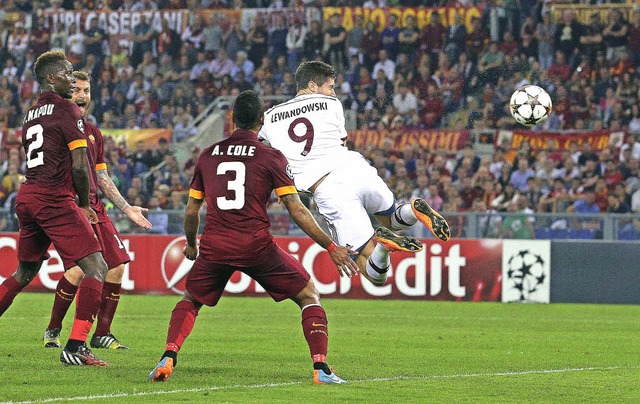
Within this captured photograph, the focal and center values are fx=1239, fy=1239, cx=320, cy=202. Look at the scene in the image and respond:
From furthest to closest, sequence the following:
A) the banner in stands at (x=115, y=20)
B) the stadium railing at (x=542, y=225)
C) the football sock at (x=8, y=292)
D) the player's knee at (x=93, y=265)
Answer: the banner in stands at (x=115, y=20) → the stadium railing at (x=542, y=225) → the football sock at (x=8, y=292) → the player's knee at (x=93, y=265)

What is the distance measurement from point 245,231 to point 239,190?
10.5 inches

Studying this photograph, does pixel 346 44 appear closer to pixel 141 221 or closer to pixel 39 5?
pixel 39 5

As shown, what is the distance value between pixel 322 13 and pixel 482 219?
9.57 meters

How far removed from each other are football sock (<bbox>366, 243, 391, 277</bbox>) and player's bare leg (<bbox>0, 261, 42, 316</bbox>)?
8.40 ft

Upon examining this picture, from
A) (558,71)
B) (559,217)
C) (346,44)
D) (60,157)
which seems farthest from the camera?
(346,44)

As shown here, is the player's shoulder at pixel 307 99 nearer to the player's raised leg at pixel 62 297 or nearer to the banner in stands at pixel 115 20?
the player's raised leg at pixel 62 297

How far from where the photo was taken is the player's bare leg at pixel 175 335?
780 cm

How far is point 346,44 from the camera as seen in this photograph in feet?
84.0

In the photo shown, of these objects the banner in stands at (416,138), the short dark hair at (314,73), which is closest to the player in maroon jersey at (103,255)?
the short dark hair at (314,73)

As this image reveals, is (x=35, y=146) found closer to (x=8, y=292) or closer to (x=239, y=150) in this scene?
(x=8, y=292)

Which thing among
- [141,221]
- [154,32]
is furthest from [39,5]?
[141,221]

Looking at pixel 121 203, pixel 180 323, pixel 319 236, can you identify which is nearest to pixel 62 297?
pixel 121 203

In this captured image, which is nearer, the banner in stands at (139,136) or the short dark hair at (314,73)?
the short dark hair at (314,73)

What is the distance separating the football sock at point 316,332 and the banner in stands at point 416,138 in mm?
14783
